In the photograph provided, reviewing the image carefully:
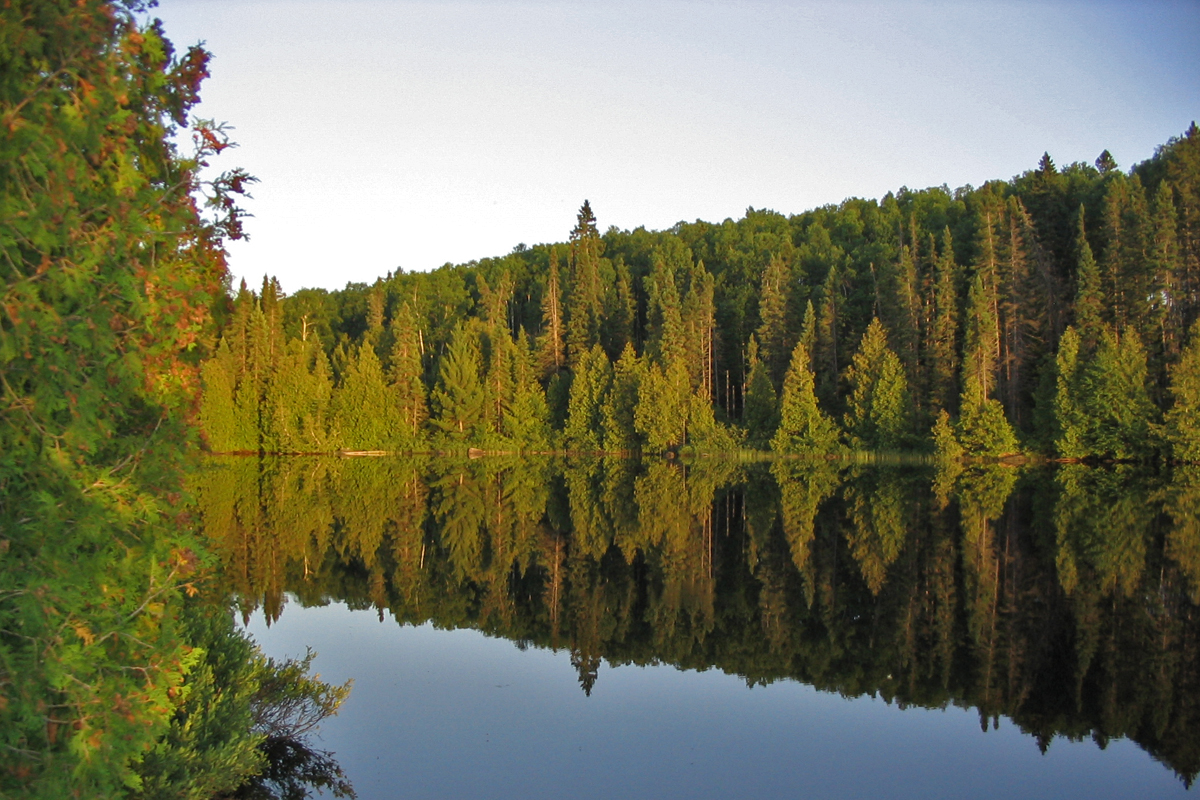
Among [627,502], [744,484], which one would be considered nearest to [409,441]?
[744,484]

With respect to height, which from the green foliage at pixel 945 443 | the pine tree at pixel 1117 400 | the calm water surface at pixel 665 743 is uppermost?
the pine tree at pixel 1117 400

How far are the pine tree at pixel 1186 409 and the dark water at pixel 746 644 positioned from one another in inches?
808

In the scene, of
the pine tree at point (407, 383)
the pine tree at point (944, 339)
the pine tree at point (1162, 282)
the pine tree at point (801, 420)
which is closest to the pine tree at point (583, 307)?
Answer: the pine tree at point (407, 383)

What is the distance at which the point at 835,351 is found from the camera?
6850cm

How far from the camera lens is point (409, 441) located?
2744 inches

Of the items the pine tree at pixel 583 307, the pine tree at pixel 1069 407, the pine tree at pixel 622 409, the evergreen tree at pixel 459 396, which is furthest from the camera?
the pine tree at pixel 583 307

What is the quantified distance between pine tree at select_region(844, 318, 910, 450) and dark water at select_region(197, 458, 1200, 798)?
28.4 meters

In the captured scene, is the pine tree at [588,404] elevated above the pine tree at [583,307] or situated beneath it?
situated beneath

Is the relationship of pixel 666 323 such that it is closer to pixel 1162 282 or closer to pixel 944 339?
pixel 944 339

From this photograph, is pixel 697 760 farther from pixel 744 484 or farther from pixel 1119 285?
pixel 1119 285

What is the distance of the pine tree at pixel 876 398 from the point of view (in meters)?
57.6

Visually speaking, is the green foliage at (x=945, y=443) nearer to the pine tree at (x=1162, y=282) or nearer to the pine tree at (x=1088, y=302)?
the pine tree at (x=1088, y=302)

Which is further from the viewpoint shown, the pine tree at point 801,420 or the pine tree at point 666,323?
the pine tree at point 666,323

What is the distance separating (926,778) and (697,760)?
7.81 ft
